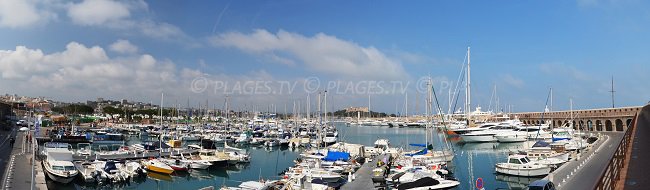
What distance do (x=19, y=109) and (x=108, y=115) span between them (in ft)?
92.1

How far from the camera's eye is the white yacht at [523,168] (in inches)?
1075

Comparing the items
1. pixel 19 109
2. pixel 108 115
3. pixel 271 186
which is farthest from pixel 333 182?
pixel 19 109

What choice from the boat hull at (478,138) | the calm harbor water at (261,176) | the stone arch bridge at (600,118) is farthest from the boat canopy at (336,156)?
the stone arch bridge at (600,118)

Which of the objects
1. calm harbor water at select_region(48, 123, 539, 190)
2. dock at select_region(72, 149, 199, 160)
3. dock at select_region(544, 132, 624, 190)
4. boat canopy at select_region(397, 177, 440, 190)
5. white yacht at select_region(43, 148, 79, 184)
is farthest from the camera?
dock at select_region(72, 149, 199, 160)

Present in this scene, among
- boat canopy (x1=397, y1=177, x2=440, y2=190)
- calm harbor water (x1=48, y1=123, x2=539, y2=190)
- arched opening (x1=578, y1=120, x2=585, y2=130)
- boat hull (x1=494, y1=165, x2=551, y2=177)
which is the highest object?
arched opening (x1=578, y1=120, x2=585, y2=130)

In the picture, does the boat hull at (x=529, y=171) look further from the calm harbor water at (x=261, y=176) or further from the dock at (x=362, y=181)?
the dock at (x=362, y=181)

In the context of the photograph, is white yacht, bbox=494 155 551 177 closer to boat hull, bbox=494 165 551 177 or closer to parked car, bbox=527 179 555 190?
boat hull, bbox=494 165 551 177

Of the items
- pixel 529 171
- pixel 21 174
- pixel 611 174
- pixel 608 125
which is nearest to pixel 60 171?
pixel 21 174

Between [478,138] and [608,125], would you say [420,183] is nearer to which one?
[478,138]

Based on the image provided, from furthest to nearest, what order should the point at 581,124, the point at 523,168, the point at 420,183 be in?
the point at 581,124, the point at 523,168, the point at 420,183

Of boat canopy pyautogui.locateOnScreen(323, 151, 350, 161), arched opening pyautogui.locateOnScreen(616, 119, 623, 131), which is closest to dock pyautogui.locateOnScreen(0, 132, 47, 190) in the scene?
boat canopy pyautogui.locateOnScreen(323, 151, 350, 161)

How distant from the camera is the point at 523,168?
2753 centimetres

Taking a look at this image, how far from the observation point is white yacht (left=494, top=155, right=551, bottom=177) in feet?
89.6

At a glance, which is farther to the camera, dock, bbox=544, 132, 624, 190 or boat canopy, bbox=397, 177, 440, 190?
boat canopy, bbox=397, 177, 440, 190
